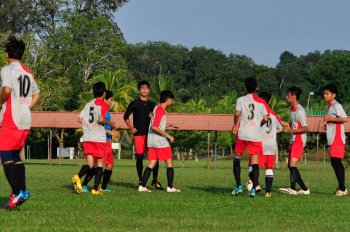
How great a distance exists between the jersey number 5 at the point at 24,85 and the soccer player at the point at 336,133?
7026 millimetres

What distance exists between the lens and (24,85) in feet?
37.3

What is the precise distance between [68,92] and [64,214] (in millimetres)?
67942

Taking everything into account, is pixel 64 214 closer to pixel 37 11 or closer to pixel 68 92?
pixel 68 92

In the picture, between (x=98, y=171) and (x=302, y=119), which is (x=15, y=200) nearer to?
(x=98, y=171)

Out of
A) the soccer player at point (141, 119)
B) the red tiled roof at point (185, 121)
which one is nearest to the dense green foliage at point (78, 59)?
the red tiled roof at point (185, 121)

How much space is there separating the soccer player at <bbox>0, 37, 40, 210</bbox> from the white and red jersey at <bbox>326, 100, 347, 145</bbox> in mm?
7134

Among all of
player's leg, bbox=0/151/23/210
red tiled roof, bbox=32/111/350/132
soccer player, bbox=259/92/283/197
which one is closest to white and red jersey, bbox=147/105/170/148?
soccer player, bbox=259/92/283/197

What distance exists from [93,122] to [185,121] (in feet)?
99.7

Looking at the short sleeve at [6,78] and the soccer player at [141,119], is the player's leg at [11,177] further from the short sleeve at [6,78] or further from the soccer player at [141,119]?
the soccer player at [141,119]

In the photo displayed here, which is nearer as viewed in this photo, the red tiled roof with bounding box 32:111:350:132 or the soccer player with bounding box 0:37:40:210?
the soccer player with bounding box 0:37:40:210

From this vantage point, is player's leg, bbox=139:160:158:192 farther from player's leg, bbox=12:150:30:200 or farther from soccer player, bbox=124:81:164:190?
player's leg, bbox=12:150:30:200

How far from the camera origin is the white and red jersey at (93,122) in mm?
15953

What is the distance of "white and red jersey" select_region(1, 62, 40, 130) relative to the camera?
36.8 ft

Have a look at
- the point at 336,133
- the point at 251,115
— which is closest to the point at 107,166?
the point at 251,115
